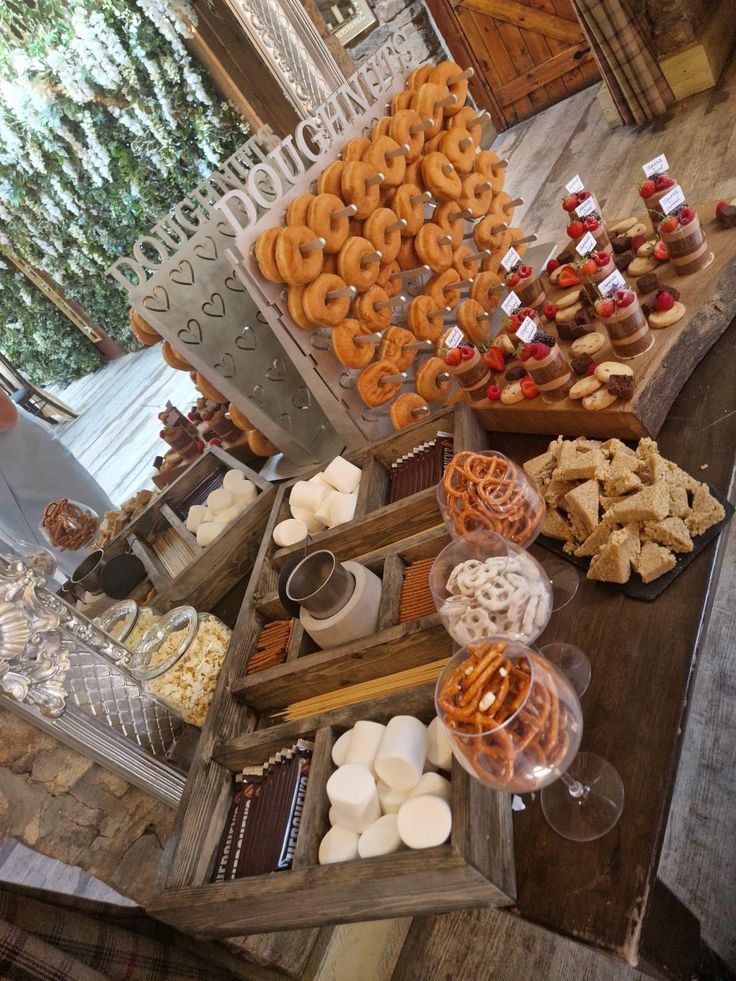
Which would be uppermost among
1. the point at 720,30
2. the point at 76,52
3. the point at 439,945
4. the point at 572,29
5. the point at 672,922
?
the point at 76,52

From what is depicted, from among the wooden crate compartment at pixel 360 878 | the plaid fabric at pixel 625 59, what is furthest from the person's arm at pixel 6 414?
the plaid fabric at pixel 625 59

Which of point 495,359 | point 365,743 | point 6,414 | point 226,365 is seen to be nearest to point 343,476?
point 495,359

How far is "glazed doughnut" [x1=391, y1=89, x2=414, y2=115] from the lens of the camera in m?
2.63

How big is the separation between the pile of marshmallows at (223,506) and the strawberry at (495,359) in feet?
3.22

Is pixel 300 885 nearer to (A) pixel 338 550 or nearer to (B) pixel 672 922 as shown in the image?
(B) pixel 672 922

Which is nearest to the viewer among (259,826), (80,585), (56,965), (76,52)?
(56,965)

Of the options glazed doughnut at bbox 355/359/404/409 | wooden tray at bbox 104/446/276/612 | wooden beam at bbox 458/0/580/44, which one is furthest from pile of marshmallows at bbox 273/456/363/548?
wooden beam at bbox 458/0/580/44

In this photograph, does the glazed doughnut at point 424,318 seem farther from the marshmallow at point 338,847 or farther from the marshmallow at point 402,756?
the marshmallow at point 338,847

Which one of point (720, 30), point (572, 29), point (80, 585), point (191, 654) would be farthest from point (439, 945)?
point (572, 29)

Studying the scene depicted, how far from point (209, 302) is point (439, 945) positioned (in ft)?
7.24

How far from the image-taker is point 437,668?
1.44 meters

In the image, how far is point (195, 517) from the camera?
8.17 ft

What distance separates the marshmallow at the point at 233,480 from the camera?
8.23 feet

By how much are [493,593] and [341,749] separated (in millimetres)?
474
